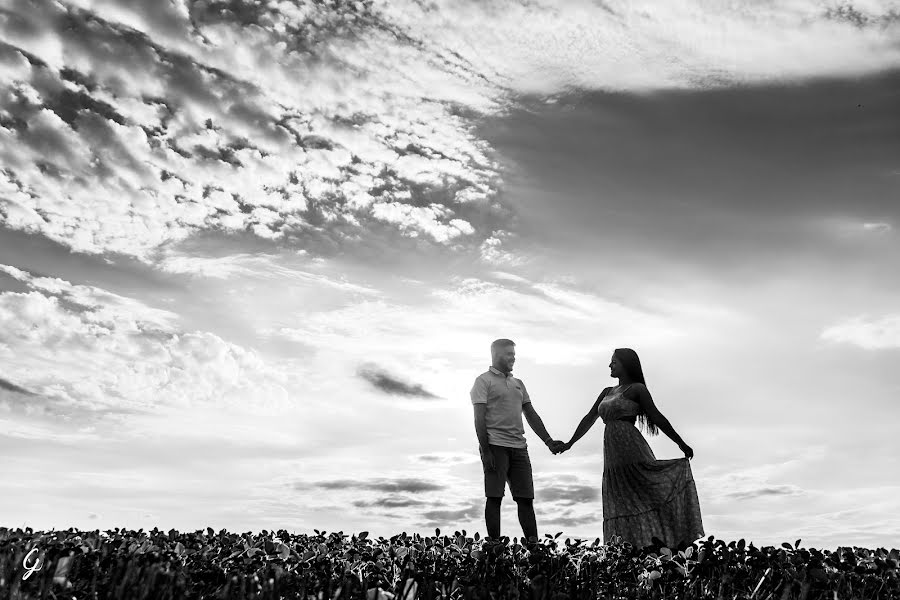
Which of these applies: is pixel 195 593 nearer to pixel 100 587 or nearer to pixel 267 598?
pixel 100 587

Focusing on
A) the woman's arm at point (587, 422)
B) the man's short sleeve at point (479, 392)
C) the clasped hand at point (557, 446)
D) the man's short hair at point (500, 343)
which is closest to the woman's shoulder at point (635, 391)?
the woman's arm at point (587, 422)

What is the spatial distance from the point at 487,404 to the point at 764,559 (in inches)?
222

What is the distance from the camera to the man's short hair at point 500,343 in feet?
41.9

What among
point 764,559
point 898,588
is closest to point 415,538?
point 764,559

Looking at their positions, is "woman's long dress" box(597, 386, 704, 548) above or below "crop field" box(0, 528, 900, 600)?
above

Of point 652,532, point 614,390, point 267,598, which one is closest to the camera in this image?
point 267,598

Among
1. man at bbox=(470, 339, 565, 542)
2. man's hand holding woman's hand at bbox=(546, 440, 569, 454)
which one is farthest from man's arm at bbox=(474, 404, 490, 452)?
man's hand holding woman's hand at bbox=(546, 440, 569, 454)

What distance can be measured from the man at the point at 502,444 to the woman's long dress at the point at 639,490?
5.19ft

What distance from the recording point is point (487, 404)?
12344 mm

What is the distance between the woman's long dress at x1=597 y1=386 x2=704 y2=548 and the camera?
10227mm

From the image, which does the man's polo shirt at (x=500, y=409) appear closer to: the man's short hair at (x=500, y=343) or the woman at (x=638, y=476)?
the man's short hair at (x=500, y=343)

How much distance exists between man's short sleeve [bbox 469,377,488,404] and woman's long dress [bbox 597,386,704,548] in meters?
2.01

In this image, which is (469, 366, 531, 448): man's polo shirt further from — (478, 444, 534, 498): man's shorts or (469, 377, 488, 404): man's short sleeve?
(478, 444, 534, 498): man's shorts

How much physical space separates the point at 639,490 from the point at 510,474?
92.0 inches
